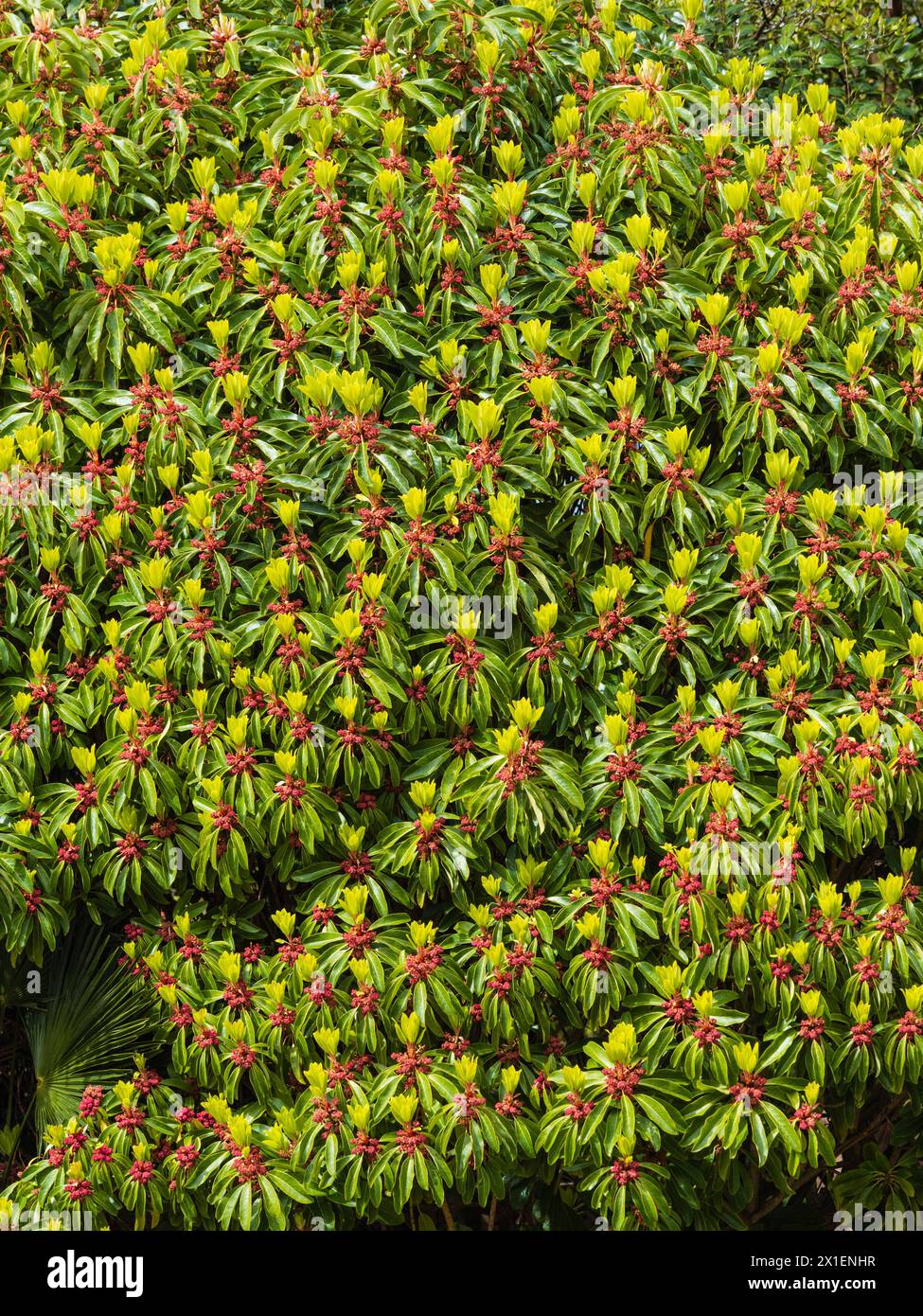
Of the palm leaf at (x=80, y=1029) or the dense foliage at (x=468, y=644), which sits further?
the palm leaf at (x=80, y=1029)

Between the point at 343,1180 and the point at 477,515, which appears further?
the point at 477,515

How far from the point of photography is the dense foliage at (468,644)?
3795mm

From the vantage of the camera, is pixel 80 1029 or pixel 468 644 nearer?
pixel 468 644

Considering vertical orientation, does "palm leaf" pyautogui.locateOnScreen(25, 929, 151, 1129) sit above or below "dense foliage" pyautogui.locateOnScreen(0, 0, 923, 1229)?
below

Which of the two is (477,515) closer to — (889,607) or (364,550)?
(364,550)

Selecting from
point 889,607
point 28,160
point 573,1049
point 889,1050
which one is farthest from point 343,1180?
point 28,160

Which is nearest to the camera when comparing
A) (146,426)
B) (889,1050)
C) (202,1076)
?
(889,1050)

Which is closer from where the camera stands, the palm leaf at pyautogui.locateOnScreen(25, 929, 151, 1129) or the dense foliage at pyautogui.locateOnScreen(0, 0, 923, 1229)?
→ the dense foliage at pyautogui.locateOnScreen(0, 0, 923, 1229)

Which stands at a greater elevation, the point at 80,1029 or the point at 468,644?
the point at 468,644

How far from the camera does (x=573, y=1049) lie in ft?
13.4

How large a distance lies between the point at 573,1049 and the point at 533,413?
1829mm

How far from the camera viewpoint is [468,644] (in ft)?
13.0

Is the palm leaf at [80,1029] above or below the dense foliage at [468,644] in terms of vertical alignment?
below

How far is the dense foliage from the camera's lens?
12.5 ft
